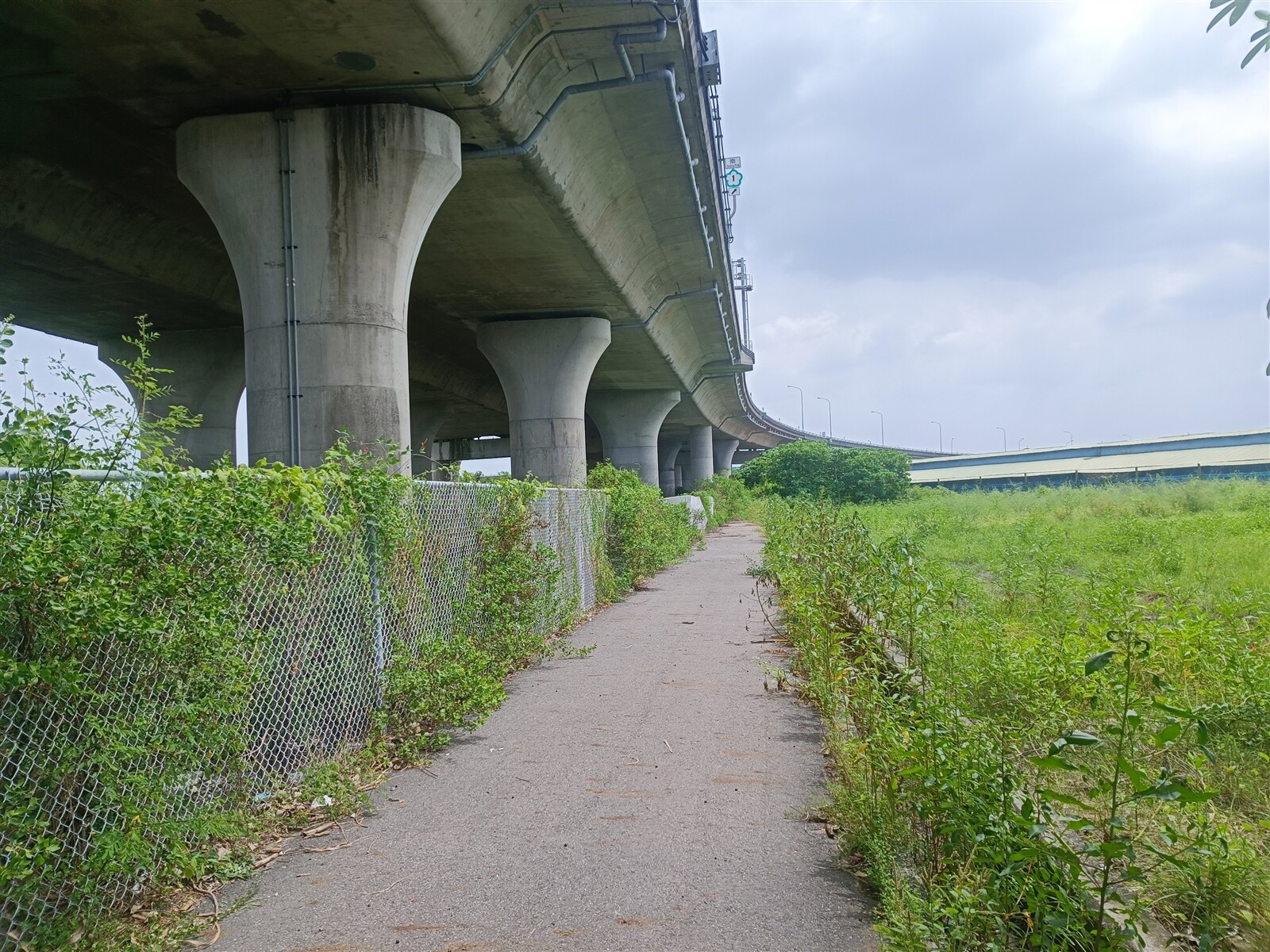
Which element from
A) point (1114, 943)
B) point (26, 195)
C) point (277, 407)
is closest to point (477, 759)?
point (1114, 943)

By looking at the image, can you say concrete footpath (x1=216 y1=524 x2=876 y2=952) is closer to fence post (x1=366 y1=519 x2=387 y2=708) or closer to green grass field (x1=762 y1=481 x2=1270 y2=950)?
green grass field (x1=762 y1=481 x2=1270 y2=950)

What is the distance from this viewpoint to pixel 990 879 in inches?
122

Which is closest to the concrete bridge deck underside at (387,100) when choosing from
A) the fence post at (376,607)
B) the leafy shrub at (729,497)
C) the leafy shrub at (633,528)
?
the leafy shrub at (633,528)

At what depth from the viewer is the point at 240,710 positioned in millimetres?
4395

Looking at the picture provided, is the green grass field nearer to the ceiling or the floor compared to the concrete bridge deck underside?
nearer to the floor

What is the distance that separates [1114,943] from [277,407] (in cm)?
1018

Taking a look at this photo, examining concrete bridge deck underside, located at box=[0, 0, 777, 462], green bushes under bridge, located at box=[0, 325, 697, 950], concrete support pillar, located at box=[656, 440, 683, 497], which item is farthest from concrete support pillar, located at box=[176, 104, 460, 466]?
concrete support pillar, located at box=[656, 440, 683, 497]

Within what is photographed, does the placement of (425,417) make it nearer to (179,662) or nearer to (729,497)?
(729,497)

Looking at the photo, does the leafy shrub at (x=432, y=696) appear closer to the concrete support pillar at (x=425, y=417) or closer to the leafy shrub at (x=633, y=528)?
the leafy shrub at (x=633, y=528)

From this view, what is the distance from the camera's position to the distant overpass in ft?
179

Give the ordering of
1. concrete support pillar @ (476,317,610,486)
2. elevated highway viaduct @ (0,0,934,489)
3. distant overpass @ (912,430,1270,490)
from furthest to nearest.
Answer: distant overpass @ (912,430,1270,490)
concrete support pillar @ (476,317,610,486)
elevated highway viaduct @ (0,0,934,489)

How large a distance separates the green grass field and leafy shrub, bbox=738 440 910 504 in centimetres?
3856

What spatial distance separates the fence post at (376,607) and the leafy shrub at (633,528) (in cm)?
866

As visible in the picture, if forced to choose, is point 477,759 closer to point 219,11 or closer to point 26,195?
point 219,11
